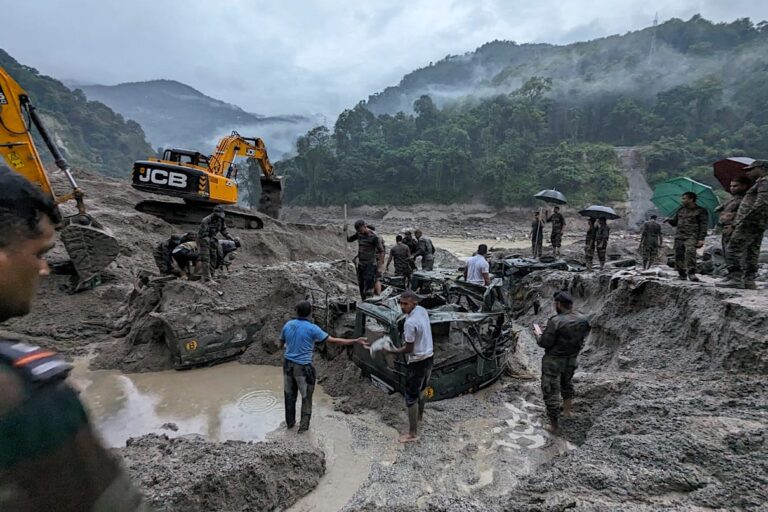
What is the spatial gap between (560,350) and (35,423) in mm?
4782

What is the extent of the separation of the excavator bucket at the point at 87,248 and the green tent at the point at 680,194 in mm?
10883

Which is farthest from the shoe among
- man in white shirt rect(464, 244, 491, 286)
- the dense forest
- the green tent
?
the dense forest

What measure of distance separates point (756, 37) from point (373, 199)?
6122cm

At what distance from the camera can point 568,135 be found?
53438 mm

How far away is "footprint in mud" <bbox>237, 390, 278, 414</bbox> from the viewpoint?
219 inches

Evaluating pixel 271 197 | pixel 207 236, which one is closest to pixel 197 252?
pixel 207 236

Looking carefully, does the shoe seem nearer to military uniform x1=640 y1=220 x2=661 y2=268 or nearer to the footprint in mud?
military uniform x1=640 y1=220 x2=661 y2=268

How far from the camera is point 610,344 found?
6.73 meters

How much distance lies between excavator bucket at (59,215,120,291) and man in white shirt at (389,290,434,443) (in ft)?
24.1

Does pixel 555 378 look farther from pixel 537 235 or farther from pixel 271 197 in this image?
pixel 271 197

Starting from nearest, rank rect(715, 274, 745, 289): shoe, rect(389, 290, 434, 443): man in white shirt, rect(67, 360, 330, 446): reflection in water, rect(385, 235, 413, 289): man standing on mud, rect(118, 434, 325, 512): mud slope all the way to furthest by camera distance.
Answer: rect(118, 434, 325, 512): mud slope < rect(389, 290, 434, 443): man in white shirt < rect(67, 360, 330, 446): reflection in water < rect(715, 274, 745, 289): shoe < rect(385, 235, 413, 289): man standing on mud

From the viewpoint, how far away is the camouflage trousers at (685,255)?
6270 mm

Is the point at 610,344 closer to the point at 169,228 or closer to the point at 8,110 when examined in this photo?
the point at 8,110

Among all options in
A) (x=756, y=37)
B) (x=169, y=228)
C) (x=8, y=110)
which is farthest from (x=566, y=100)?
(x=8, y=110)
